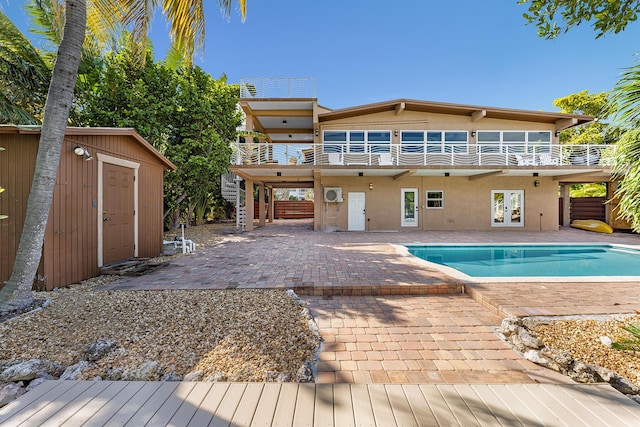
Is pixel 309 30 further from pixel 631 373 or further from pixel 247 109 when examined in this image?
pixel 631 373

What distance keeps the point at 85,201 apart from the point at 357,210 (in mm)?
10949

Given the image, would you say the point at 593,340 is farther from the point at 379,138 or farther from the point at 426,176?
the point at 379,138

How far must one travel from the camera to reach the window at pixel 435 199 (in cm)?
1403

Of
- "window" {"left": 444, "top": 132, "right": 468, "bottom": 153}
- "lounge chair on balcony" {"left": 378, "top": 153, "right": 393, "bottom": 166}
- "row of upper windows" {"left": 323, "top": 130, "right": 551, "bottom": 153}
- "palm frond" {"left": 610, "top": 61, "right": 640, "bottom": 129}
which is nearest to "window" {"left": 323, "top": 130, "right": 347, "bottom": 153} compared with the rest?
"row of upper windows" {"left": 323, "top": 130, "right": 551, "bottom": 153}

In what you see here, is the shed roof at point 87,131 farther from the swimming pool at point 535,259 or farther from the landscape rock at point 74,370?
the swimming pool at point 535,259

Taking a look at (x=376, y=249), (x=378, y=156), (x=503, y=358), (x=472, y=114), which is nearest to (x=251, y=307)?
(x=503, y=358)

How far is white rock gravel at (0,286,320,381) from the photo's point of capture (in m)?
2.42

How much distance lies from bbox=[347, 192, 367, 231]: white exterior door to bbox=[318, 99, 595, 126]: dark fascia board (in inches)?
162

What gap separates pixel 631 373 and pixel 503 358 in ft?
3.04

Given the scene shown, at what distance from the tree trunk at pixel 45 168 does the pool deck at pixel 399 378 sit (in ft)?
3.55

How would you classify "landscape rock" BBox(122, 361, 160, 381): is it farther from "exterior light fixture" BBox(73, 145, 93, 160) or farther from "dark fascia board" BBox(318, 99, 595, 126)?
"dark fascia board" BBox(318, 99, 595, 126)

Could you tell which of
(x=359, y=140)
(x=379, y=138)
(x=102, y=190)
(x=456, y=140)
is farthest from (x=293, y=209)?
(x=102, y=190)

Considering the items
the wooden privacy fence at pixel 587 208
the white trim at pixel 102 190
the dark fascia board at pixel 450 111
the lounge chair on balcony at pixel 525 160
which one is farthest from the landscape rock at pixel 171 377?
the wooden privacy fence at pixel 587 208

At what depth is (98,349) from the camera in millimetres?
2641
